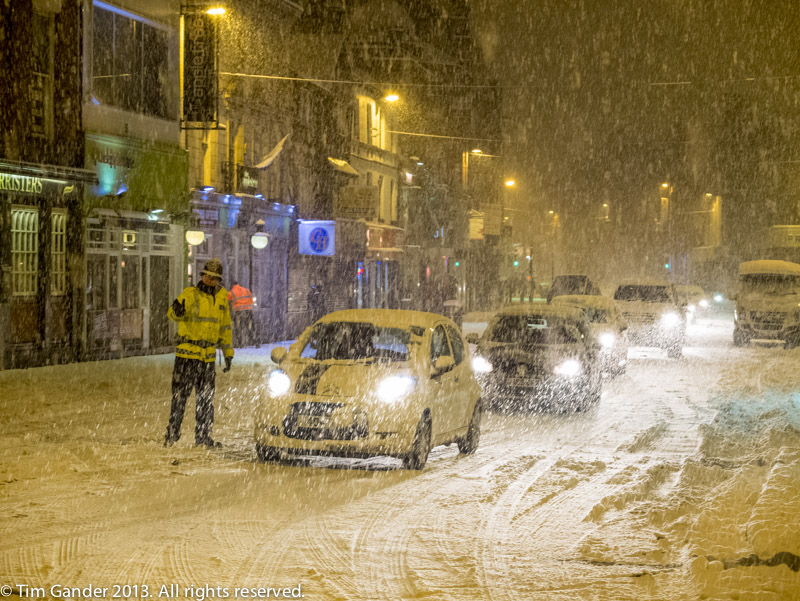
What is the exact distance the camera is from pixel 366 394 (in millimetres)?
9773

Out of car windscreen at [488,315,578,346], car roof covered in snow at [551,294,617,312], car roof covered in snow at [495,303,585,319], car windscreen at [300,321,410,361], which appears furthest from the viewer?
car roof covered in snow at [551,294,617,312]

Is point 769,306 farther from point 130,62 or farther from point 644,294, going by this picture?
point 130,62

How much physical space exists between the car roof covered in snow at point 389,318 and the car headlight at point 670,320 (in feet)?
50.9

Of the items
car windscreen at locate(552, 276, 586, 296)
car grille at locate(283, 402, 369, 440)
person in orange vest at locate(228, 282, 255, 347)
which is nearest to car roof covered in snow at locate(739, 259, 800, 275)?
car windscreen at locate(552, 276, 586, 296)

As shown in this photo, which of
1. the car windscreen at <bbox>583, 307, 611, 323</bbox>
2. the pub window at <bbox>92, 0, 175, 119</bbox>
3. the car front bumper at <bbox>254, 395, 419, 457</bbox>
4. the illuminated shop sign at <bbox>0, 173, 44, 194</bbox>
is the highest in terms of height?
the pub window at <bbox>92, 0, 175, 119</bbox>

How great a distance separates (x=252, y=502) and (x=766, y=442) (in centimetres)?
665

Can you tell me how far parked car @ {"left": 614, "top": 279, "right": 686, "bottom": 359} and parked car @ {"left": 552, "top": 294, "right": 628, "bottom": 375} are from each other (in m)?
3.69

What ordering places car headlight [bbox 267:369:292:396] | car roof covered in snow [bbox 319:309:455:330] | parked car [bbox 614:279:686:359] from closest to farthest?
car headlight [bbox 267:369:292:396] → car roof covered in snow [bbox 319:309:455:330] → parked car [bbox 614:279:686:359]

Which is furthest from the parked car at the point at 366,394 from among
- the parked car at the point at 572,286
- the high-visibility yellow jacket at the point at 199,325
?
the parked car at the point at 572,286

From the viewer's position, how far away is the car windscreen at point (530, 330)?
15.8 m

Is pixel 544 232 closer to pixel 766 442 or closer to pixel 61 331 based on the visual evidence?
pixel 61 331

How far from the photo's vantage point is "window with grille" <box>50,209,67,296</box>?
2167cm

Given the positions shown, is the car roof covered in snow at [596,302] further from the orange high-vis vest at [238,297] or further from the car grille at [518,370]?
the orange high-vis vest at [238,297]

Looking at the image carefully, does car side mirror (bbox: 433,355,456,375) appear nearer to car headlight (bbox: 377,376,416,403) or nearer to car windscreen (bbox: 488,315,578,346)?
car headlight (bbox: 377,376,416,403)
